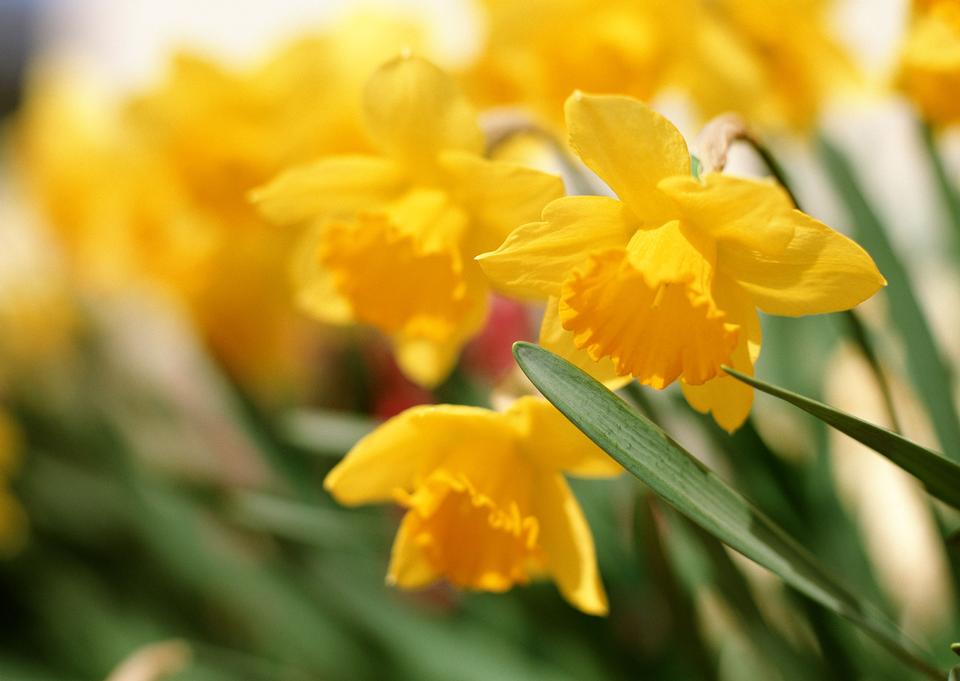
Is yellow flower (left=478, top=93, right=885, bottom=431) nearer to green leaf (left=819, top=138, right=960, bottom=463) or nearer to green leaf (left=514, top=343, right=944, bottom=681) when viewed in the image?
green leaf (left=514, top=343, right=944, bottom=681)

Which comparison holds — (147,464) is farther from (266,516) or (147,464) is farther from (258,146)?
Result: (258,146)

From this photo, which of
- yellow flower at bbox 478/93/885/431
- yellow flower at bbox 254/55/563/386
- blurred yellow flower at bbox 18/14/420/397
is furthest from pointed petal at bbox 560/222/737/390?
blurred yellow flower at bbox 18/14/420/397

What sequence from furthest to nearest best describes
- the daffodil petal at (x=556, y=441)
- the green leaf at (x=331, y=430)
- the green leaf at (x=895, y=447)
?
the green leaf at (x=331, y=430)
the daffodil petal at (x=556, y=441)
the green leaf at (x=895, y=447)

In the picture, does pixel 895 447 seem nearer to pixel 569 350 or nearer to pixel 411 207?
pixel 569 350

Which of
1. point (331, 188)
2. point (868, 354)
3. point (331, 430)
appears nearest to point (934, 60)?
point (868, 354)

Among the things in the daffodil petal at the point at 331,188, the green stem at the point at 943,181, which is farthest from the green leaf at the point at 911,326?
the daffodil petal at the point at 331,188

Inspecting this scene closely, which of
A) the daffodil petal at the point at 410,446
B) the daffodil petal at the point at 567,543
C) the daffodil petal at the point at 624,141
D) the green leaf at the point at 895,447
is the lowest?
the daffodil petal at the point at 567,543

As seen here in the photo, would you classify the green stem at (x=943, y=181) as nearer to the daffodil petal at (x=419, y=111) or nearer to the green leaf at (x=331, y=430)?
the daffodil petal at (x=419, y=111)
